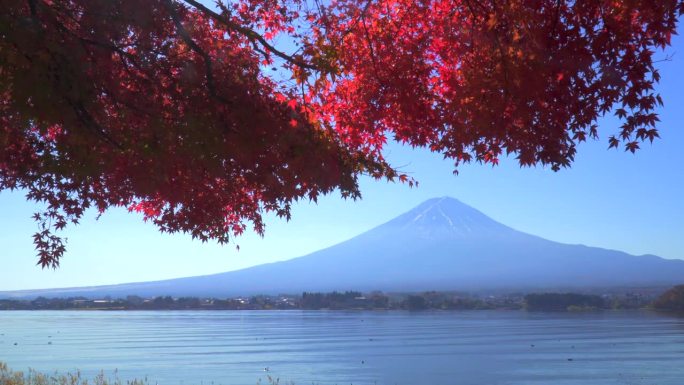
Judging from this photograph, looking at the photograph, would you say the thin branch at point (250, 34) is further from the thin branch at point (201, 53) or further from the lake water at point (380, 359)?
the lake water at point (380, 359)

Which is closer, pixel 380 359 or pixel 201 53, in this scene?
pixel 201 53

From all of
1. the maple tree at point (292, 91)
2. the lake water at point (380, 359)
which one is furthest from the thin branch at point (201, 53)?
the lake water at point (380, 359)

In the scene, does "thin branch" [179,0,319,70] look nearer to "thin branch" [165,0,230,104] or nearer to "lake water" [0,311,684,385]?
"thin branch" [165,0,230,104]

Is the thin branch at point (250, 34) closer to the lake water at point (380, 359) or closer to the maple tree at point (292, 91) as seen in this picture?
the maple tree at point (292, 91)

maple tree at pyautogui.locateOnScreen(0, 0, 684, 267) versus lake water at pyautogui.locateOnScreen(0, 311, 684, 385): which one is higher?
Answer: maple tree at pyautogui.locateOnScreen(0, 0, 684, 267)

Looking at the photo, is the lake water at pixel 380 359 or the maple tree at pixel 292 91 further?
the lake water at pixel 380 359

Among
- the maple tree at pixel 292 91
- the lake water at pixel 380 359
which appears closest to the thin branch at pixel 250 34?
the maple tree at pixel 292 91

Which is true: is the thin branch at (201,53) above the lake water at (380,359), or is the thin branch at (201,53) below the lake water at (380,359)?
above

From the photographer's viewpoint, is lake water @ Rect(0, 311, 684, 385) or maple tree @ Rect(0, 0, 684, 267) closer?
maple tree @ Rect(0, 0, 684, 267)

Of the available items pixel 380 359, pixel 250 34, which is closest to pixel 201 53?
pixel 250 34

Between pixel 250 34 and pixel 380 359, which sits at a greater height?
pixel 250 34

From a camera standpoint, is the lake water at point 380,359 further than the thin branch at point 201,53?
Yes

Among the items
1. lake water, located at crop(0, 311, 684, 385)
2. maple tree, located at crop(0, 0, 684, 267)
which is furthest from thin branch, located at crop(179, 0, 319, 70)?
lake water, located at crop(0, 311, 684, 385)

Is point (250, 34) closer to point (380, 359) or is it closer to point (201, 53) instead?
point (201, 53)
